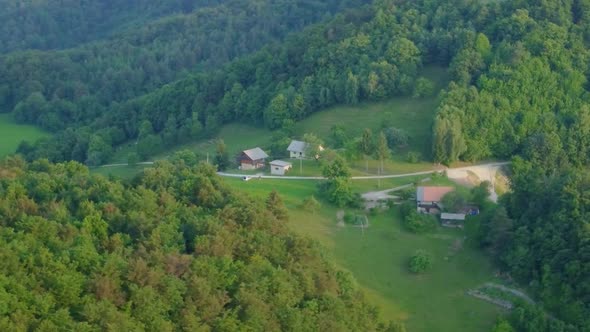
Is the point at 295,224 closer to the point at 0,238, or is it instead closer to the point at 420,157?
the point at 420,157

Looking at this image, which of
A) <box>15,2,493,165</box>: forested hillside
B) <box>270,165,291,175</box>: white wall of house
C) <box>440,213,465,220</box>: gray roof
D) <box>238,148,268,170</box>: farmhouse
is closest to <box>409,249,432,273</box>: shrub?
<box>440,213,465,220</box>: gray roof

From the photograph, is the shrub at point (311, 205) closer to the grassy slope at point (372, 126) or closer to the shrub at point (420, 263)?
the grassy slope at point (372, 126)

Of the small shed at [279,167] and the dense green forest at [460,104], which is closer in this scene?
the dense green forest at [460,104]

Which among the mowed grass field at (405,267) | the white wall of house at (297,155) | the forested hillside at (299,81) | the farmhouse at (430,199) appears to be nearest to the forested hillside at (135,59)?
the forested hillside at (299,81)

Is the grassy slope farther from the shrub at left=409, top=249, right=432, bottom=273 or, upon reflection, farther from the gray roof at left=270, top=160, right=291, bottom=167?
the shrub at left=409, top=249, right=432, bottom=273

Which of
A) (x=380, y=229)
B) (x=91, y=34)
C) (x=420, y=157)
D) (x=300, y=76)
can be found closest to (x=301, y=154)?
(x=420, y=157)
